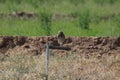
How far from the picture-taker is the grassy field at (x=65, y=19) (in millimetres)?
14727

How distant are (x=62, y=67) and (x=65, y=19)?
390 inches

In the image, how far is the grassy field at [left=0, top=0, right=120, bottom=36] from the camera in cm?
1473

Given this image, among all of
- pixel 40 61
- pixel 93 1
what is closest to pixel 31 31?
pixel 40 61

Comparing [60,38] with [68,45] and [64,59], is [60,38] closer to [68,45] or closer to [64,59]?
[68,45]

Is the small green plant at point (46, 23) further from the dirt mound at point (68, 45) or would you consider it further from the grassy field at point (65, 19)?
the dirt mound at point (68, 45)

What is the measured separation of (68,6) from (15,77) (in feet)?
46.2

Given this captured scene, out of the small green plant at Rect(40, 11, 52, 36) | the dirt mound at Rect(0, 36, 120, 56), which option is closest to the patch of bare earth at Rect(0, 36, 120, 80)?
the dirt mound at Rect(0, 36, 120, 56)

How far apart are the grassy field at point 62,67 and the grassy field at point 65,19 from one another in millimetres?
3951

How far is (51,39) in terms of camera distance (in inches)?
446

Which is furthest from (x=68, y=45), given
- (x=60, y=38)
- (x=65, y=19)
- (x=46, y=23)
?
(x=65, y=19)

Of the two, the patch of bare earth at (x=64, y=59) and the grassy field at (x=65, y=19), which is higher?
the grassy field at (x=65, y=19)

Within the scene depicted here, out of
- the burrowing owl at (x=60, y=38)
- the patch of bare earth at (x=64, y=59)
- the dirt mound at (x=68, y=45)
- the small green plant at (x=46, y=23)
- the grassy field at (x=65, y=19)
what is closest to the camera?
the patch of bare earth at (x=64, y=59)

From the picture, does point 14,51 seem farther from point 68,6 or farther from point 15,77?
point 68,6

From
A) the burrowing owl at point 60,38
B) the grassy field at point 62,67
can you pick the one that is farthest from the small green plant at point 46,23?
the grassy field at point 62,67
